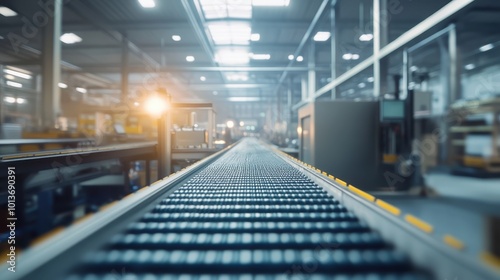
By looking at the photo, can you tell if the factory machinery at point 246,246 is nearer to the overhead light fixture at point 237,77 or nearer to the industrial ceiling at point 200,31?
the industrial ceiling at point 200,31

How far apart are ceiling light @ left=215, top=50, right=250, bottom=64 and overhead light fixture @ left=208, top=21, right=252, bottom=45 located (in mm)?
1048

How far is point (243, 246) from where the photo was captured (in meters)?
1.24

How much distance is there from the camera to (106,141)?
25.8 feet

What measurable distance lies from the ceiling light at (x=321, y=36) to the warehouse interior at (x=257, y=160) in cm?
26

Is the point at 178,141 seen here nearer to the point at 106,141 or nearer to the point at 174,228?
the point at 106,141

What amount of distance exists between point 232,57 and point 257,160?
9058 mm

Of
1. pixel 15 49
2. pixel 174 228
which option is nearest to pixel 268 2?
pixel 174 228

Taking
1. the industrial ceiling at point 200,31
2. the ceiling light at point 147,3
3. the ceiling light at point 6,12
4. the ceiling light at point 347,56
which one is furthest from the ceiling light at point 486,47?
the ceiling light at point 6,12

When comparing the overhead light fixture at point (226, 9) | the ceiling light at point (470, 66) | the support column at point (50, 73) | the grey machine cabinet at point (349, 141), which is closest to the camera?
the grey machine cabinet at point (349, 141)

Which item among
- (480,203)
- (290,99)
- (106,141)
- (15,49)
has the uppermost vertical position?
(15,49)

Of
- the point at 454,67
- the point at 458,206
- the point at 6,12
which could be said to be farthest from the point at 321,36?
the point at 6,12

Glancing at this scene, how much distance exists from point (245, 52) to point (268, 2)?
13.3ft

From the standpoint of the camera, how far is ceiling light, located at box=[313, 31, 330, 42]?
939cm

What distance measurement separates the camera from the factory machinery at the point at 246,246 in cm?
101
